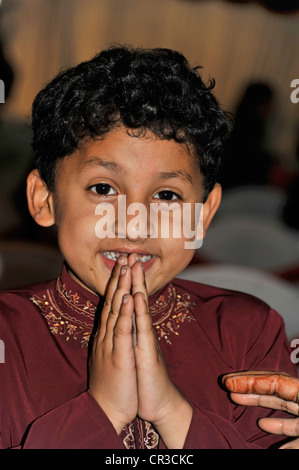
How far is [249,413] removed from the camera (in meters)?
0.72

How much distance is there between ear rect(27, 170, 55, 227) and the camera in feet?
2.39

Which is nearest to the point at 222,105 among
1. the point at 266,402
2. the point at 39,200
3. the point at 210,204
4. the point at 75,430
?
the point at 210,204

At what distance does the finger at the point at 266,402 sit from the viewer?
667mm

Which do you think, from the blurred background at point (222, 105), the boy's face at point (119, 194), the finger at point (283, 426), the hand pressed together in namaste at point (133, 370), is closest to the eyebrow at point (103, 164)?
the boy's face at point (119, 194)

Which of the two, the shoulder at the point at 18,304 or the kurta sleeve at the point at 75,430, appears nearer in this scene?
the kurta sleeve at the point at 75,430

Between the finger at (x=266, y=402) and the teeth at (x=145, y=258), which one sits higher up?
the teeth at (x=145, y=258)

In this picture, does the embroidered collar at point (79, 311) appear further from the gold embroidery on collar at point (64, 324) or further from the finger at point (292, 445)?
the finger at point (292, 445)

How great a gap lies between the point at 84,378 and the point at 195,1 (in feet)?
4.95

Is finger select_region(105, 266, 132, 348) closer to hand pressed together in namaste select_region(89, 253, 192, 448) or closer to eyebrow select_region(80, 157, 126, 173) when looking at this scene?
hand pressed together in namaste select_region(89, 253, 192, 448)

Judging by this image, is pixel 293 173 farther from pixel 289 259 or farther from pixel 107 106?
pixel 107 106

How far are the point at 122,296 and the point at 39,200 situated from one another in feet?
0.68

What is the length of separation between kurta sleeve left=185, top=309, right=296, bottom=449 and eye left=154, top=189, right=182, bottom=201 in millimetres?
238

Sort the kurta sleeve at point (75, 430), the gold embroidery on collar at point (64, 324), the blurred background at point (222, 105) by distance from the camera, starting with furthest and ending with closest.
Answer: the blurred background at point (222, 105), the gold embroidery on collar at point (64, 324), the kurta sleeve at point (75, 430)

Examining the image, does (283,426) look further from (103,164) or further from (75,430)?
(103,164)
